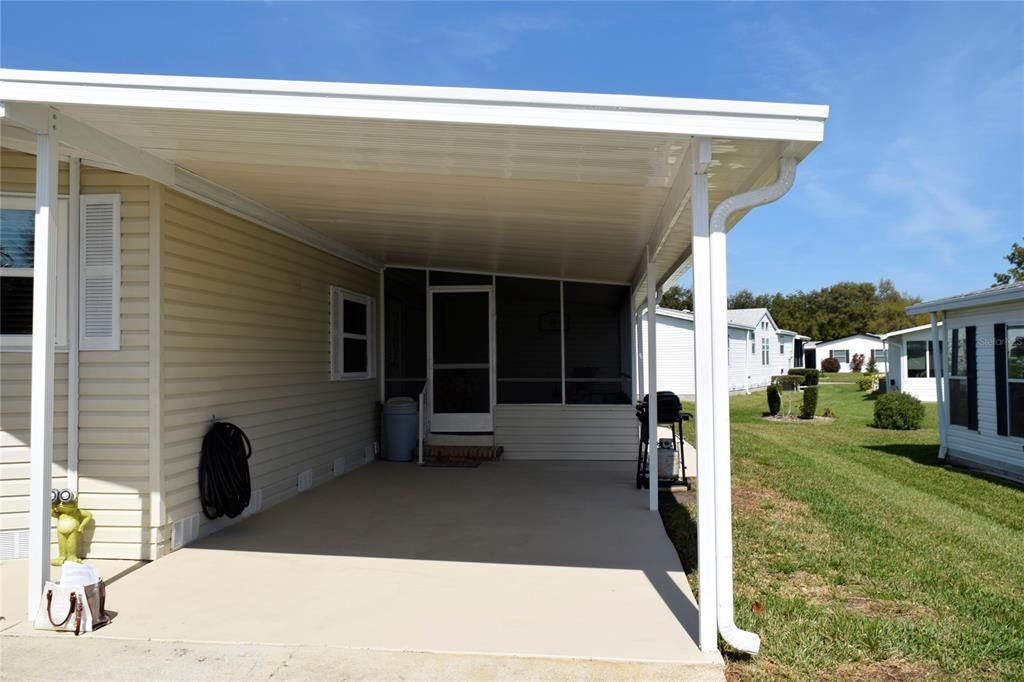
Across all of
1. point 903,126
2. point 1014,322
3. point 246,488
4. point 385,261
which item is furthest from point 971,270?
point 246,488

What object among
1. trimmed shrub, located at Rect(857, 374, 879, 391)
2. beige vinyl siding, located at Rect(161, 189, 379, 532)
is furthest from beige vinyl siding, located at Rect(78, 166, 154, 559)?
trimmed shrub, located at Rect(857, 374, 879, 391)

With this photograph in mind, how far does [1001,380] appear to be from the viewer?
331 inches

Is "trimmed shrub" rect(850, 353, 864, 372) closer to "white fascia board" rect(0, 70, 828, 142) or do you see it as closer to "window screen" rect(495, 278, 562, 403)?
"window screen" rect(495, 278, 562, 403)

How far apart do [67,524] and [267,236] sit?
112 inches

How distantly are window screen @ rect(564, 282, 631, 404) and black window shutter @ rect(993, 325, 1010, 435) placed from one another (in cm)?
463

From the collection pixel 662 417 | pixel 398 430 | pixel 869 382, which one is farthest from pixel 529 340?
pixel 869 382

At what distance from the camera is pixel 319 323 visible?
7195 millimetres

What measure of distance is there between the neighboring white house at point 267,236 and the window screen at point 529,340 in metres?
1.63

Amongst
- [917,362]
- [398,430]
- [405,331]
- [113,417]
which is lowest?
[398,430]

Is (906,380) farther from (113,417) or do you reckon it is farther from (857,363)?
(113,417)

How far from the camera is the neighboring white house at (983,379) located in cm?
812

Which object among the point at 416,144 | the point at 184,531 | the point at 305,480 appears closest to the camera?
the point at 416,144

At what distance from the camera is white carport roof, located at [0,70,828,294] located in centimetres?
307

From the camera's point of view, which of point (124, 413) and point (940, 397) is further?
point (940, 397)
